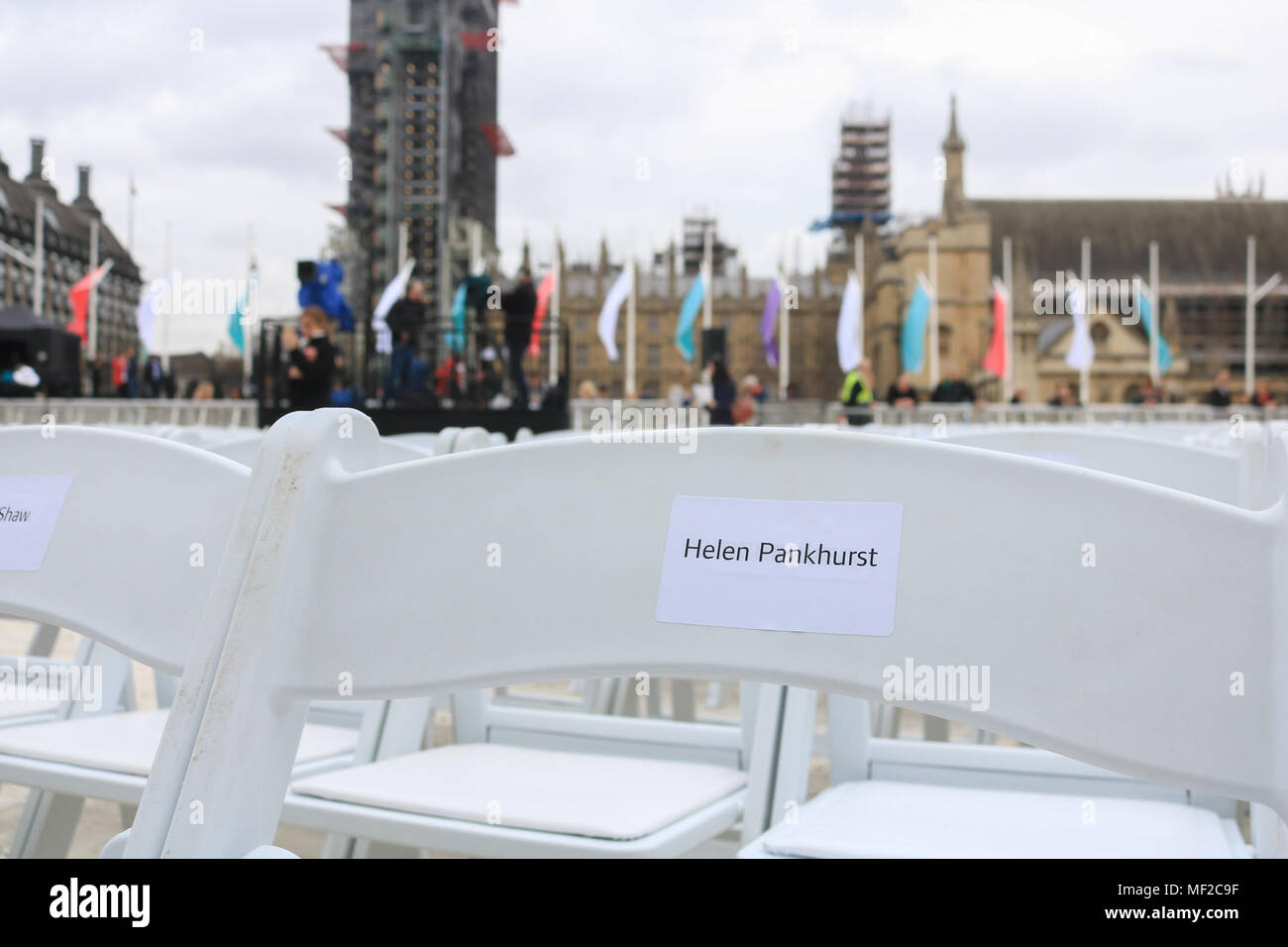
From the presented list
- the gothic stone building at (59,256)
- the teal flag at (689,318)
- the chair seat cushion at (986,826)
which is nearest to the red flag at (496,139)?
the gothic stone building at (59,256)

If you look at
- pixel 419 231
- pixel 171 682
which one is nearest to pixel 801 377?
pixel 419 231

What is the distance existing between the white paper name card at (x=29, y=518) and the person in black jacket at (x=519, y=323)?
9.82 m

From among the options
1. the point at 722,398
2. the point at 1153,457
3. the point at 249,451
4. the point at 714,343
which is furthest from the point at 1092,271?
the point at 249,451

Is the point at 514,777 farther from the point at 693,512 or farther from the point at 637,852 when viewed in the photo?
the point at 693,512

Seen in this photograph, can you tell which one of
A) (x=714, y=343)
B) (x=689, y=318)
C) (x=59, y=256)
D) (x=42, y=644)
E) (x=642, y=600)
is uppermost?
(x=59, y=256)

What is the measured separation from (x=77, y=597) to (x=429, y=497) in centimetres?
35

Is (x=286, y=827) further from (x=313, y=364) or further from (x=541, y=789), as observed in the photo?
(x=313, y=364)

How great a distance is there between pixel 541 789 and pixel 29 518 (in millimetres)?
726

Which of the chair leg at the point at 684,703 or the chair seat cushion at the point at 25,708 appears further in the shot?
the chair leg at the point at 684,703

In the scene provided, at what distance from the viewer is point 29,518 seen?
1009 mm

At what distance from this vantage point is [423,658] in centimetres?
75

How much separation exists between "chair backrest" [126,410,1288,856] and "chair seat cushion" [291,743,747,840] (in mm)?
631

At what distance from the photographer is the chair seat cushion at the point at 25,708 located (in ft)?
6.85

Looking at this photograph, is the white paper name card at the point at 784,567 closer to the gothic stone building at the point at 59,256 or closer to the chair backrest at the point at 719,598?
the chair backrest at the point at 719,598
